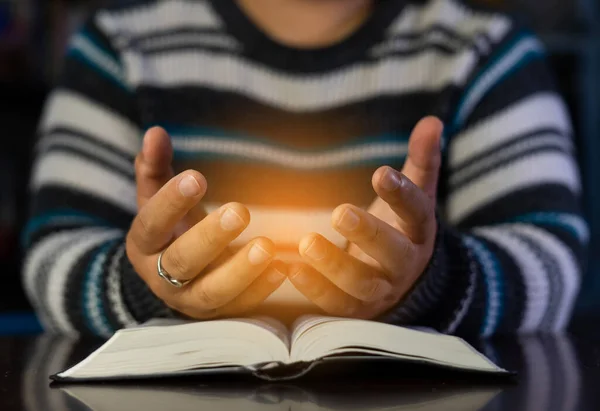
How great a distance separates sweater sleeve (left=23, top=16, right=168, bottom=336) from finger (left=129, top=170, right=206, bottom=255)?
0.29ft

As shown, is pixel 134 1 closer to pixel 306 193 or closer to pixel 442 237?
pixel 306 193

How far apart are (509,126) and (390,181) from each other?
0.52m

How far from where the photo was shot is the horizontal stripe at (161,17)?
1.03 meters

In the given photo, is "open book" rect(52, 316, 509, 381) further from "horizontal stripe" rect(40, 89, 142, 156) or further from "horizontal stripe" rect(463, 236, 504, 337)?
"horizontal stripe" rect(40, 89, 142, 156)

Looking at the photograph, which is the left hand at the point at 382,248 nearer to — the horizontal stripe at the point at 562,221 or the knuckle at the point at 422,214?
the knuckle at the point at 422,214

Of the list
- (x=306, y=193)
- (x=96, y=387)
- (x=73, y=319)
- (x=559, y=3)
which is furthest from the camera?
(x=559, y=3)

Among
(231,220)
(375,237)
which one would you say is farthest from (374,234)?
(231,220)

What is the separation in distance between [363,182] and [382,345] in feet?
1.80

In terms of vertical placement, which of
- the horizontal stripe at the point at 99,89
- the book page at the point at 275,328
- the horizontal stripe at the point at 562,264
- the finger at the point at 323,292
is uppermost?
the horizontal stripe at the point at 99,89

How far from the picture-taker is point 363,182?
0.95 m

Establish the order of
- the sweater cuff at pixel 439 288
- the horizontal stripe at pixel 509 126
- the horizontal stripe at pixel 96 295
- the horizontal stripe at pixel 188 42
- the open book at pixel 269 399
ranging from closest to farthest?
the open book at pixel 269 399 → the sweater cuff at pixel 439 288 → the horizontal stripe at pixel 96 295 → the horizontal stripe at pixel 509 126 → the horizontal stripe at pixel 188 42

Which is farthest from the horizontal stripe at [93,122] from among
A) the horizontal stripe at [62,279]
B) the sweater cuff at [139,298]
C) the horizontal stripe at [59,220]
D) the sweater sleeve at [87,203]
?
the sweater cuff at [139,298]

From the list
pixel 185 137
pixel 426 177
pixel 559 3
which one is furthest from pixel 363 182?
pixel 559 3

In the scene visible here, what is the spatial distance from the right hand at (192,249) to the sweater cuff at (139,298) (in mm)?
20
